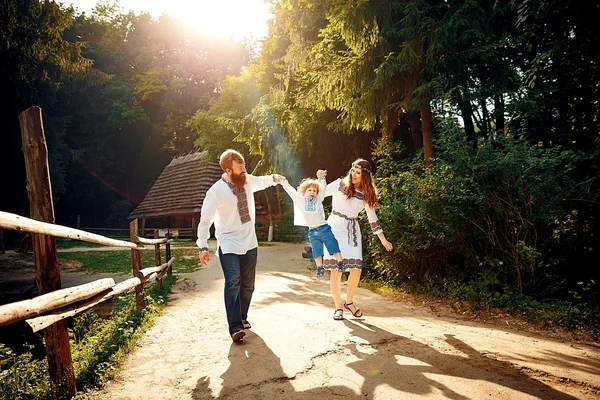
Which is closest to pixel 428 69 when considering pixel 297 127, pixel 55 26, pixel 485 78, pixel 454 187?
pixel 485 78

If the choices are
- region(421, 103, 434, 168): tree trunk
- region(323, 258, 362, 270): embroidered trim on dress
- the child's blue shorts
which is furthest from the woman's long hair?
region(421, 103, 434, 168): tree trunk

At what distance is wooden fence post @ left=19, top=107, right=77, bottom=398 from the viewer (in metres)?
3.02

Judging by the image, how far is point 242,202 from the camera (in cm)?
441

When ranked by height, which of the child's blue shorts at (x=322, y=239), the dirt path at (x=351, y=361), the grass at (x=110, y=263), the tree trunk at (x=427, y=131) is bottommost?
the dirt path at (x=351, y=361)

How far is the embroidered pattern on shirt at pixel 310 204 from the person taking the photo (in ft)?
17.0

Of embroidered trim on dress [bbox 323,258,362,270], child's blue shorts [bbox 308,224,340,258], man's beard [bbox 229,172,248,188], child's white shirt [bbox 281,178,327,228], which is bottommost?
embroidered trim on dress [bbox 323,258,362,270]

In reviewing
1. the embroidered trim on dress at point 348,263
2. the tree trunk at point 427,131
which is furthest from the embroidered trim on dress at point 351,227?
the tree trunk at point 427,131

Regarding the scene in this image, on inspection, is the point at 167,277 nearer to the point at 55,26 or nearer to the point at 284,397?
the point at 284,397

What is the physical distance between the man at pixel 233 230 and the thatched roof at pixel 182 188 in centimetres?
2001

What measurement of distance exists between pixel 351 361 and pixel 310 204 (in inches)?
88.7

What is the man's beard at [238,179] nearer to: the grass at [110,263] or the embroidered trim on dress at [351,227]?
the embroidered trim on dress at [351,227]

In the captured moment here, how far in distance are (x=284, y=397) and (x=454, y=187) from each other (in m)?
4.43

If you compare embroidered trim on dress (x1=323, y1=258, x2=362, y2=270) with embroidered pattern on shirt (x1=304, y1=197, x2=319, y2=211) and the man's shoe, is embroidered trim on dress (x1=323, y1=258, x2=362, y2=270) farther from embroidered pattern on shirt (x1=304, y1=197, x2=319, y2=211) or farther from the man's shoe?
the man's shoe

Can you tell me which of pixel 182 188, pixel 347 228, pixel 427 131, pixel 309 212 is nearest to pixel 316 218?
pixel 309 212
